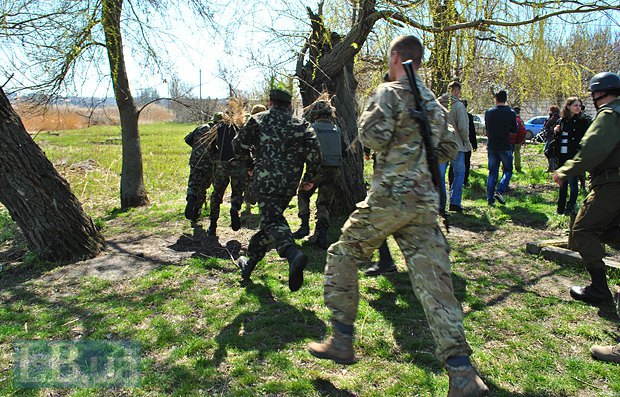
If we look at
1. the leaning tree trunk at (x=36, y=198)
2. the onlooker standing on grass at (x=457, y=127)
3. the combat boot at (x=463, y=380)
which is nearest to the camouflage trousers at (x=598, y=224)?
the combat boot at (x=463, y=380)

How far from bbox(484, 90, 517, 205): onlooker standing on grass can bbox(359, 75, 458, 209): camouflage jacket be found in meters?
5.98

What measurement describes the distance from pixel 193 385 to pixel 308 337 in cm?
105

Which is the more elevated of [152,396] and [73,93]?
[73,93]

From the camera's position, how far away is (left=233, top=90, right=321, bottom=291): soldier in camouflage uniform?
16.2 ft

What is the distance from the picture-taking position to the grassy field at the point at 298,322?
3.33 meters

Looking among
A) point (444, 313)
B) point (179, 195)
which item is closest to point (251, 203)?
point (179, 195)

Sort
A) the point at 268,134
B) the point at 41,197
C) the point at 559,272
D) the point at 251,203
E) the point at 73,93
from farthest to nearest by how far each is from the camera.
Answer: the point at 251,203, the point at 73,93, the point at 41,197, the point at 559,272, the point at 268,134

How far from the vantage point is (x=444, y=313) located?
3010 millimetres

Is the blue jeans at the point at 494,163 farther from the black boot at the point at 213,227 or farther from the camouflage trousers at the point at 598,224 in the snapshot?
the black boot at the point at 213,227

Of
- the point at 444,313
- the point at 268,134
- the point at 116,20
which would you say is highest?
the point at 116,20

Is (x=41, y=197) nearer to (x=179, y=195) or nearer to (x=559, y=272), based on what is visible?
(x=179, y=195)

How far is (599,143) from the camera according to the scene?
4.01m

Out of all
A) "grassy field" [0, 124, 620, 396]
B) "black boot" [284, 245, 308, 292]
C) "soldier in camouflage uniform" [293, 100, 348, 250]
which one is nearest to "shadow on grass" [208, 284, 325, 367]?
"grassy field" [0, 124, 620, 396]

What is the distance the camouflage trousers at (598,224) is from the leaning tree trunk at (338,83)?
13.1 ft
